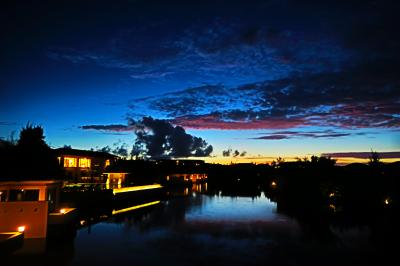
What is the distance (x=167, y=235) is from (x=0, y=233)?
40.0ft

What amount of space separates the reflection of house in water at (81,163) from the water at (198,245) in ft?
83.2

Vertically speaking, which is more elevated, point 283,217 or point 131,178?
point 131,178

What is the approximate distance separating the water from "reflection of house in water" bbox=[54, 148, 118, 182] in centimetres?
2535

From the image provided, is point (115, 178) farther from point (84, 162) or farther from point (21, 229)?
point (21, 229)

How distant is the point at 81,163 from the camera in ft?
199

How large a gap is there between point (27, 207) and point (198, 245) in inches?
448

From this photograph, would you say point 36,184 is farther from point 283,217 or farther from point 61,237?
point 283,217

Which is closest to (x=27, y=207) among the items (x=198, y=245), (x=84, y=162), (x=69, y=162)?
(x=198, y=245)

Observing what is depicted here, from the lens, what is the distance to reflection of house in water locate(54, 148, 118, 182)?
184ft

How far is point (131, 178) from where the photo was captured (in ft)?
207

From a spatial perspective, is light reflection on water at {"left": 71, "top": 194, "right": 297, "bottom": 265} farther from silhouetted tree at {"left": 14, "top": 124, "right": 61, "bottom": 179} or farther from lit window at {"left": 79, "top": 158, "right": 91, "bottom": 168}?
lit window at {"left": 79, "top": 158, "right": 91, "bottom": 168}

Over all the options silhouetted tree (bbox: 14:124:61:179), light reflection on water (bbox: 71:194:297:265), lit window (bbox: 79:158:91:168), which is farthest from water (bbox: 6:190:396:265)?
lit window (bbox: 79:158:91:168)

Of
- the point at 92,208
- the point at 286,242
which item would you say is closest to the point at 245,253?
the point at 286,242

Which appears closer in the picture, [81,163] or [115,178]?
[115,178]
